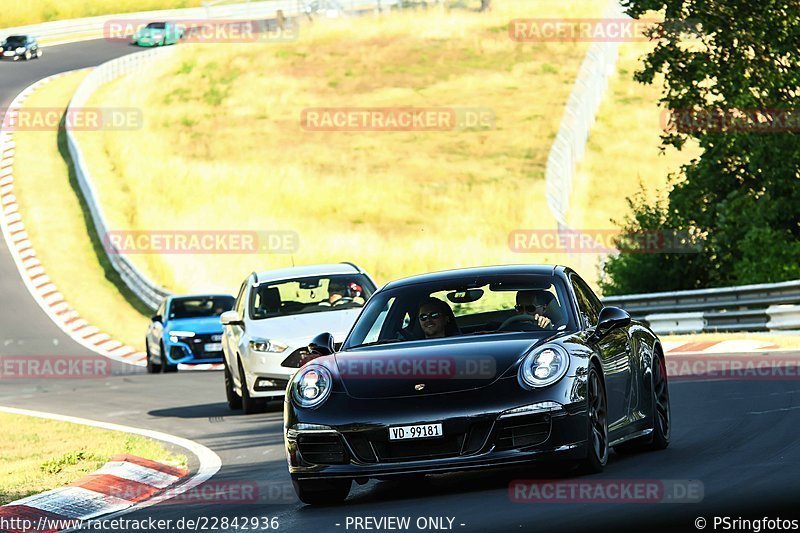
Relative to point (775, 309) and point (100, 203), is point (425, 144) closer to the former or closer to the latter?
point (100, 203)

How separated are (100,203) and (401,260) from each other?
1048cm

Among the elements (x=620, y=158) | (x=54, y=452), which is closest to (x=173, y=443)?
(x=54, y=452)

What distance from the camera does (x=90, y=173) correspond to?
169ft

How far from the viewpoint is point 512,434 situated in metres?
9.15

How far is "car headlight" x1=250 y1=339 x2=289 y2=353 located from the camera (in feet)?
57.0

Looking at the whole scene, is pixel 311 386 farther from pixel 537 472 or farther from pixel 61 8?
pixel 61 8

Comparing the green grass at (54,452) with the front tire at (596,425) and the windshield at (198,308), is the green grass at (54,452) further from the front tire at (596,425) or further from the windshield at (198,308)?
the windshield at (198,308)

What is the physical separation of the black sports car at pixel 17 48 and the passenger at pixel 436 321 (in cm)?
6792

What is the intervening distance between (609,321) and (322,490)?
85.7 inches

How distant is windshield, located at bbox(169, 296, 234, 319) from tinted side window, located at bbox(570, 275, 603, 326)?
16620 mm

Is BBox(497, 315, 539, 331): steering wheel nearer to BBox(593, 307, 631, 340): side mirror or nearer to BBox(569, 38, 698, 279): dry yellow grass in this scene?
BBox(593, 307, 631, 340): side mirror

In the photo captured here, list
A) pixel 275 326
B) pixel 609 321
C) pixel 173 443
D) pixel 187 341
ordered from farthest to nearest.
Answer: pixel 187 341 → pixel 275 326 → pixel 173 443 → pixel 609 321

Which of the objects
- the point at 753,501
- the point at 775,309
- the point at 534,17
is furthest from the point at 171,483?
the point at 534,17

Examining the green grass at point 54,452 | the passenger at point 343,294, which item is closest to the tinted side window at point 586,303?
the green grass at point 54,452
